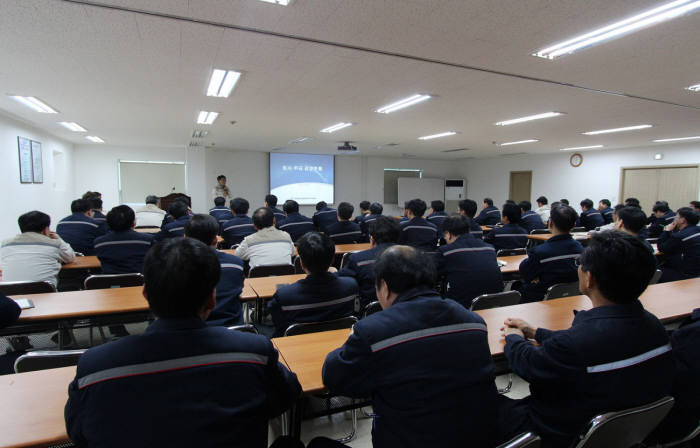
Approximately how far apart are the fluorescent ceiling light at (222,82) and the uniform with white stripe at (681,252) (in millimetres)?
5296

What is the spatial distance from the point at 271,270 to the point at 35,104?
4.98 metres

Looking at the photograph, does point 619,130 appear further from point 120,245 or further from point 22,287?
point 22,287

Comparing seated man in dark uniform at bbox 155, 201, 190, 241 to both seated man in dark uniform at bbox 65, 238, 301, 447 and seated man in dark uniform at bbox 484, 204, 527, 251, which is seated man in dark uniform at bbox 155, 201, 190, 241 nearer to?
seated man in dark uniform at bbox 65, 238, 301, 447

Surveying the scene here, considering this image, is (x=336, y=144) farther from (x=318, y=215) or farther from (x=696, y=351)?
(x=696, y=351)

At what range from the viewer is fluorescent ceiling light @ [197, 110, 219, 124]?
6.04m

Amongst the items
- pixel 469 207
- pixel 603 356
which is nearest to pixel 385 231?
pixel 603 356

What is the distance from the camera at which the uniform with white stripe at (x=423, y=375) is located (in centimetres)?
113

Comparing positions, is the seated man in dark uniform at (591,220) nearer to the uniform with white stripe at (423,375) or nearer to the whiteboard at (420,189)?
the whiteboard at (420,189)

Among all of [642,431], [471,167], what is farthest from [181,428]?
[471,167]

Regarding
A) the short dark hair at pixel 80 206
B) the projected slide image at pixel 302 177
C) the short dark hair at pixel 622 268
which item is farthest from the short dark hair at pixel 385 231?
the projected slide image at pixel 302 177

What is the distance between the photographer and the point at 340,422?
2385 mm

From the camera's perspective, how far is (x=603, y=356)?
1.18 meters

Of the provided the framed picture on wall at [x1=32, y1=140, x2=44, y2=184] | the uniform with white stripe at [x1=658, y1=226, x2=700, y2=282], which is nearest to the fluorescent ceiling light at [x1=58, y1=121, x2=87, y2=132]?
the framed picture on wall at [x1=32, y1=140, x2=44, y2=184]

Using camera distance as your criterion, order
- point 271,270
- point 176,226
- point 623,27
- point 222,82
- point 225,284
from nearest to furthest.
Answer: point 225,284
point 623,27
point 271,270
point 222,82
point 176,226
